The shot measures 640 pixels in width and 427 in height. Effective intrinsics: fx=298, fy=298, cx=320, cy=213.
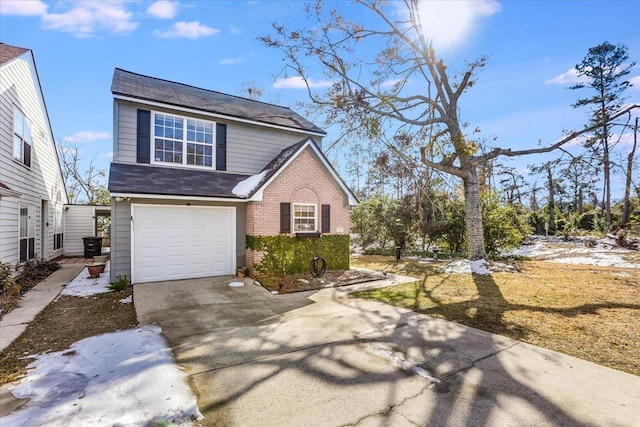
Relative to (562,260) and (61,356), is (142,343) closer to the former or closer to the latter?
(61,356)

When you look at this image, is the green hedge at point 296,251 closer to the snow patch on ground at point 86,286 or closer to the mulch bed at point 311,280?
the mulch bed at point 311,280

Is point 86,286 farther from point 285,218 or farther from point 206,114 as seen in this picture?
point 206,114

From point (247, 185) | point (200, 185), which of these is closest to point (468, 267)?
point (247, 185)

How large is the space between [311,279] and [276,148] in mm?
5449

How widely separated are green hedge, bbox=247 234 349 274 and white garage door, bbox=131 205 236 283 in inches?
38.0

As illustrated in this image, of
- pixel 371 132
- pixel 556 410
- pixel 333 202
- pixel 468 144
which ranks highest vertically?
pixel 371 132

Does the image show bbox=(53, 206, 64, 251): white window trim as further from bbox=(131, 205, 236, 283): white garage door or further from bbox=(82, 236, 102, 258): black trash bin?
bbox=(131, 205, 236, 283): white garage door

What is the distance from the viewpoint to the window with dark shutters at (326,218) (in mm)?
10836

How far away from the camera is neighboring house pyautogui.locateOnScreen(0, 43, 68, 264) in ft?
27.9

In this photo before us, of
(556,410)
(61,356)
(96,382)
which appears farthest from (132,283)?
(556,410)

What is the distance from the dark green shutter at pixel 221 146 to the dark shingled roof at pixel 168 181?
12.2 inches

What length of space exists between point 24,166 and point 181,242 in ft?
20.3

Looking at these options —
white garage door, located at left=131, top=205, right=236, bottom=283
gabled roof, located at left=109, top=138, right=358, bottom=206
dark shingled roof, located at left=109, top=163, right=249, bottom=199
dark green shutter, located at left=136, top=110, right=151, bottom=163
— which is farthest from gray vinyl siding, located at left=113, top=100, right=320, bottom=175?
white garage door, located at left=131, top=205, right=236, bottom=283

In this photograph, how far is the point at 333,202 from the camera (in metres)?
11.1
